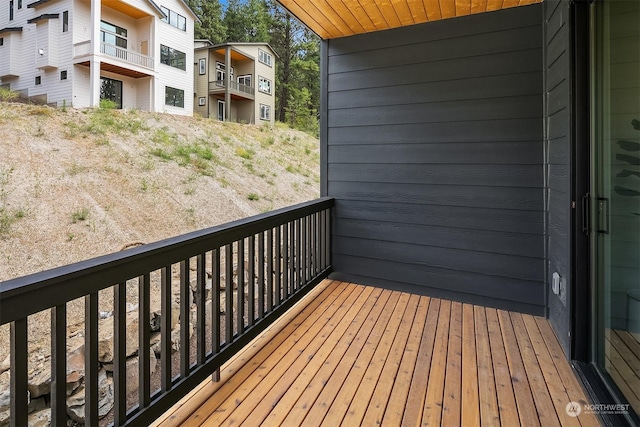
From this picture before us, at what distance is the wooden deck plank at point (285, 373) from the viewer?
1580 millimetres

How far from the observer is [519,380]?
1.82m

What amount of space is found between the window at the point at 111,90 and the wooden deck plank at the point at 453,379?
36.0ft

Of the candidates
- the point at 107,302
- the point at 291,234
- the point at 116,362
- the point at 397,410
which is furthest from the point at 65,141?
the point at 397,410

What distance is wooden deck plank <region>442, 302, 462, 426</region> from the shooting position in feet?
5.07

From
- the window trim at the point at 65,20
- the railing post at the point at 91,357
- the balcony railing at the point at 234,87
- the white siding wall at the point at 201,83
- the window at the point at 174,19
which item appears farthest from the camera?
the balcony railing at the point at 234,87

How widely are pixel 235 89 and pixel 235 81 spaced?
1.99 feet

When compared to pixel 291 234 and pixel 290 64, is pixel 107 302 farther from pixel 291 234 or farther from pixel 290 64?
pixel 290 64

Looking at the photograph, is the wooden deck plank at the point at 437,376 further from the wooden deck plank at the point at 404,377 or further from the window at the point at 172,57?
the window at the point at 172,57

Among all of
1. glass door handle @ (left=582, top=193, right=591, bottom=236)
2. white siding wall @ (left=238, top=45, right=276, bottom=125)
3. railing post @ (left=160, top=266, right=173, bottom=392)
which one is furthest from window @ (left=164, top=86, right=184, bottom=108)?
glass door handle @ (left=582, top=193, right=591, bottom=236)

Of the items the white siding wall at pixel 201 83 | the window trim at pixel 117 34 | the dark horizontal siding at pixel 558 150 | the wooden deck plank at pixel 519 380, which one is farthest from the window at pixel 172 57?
the wooden deck plank at pixel 519 380

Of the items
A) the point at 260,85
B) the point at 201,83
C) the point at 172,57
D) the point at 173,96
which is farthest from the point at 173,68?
the point at 260,85

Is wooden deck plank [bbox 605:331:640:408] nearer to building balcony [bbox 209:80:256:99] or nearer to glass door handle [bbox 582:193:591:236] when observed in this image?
glass door handle [bbox 582:193:591:236]

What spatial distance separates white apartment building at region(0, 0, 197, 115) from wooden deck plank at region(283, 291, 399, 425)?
9600 mm

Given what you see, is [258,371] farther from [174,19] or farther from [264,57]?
[264,57]
